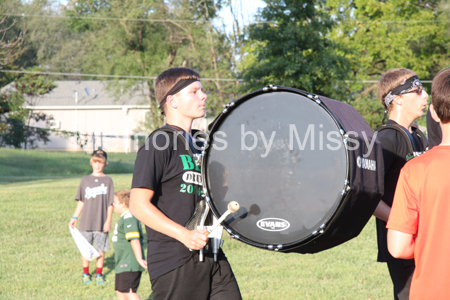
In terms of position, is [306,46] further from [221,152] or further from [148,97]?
[148,97]

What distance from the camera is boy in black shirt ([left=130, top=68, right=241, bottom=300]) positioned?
8.98 feet

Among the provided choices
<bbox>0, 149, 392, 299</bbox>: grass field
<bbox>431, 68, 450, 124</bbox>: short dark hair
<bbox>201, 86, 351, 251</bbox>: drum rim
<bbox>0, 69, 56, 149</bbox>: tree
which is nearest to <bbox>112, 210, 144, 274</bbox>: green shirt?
<bbox>0, 149, 392, 299</bbox>: grass field

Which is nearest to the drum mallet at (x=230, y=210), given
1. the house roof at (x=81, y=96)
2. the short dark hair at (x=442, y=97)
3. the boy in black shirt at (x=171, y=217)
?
the boy in black shirt at (x=171, y=217)

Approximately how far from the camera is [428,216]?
211 centimetres

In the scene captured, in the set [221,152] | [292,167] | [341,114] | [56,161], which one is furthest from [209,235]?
[56,161]

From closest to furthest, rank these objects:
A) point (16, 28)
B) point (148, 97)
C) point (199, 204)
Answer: point (199, 204) < point (16, 28) < point (148, 97)

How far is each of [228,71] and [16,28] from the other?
47.9ft

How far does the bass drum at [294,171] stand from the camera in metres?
2.21

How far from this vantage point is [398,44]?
28.3 metres

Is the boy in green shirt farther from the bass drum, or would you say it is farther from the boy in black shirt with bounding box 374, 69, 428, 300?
the bass drum

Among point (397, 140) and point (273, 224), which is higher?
point (397, 140)

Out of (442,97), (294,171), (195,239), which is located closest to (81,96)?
(195,239)

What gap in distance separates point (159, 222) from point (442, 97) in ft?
5.13

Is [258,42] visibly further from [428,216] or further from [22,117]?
[22,117]
